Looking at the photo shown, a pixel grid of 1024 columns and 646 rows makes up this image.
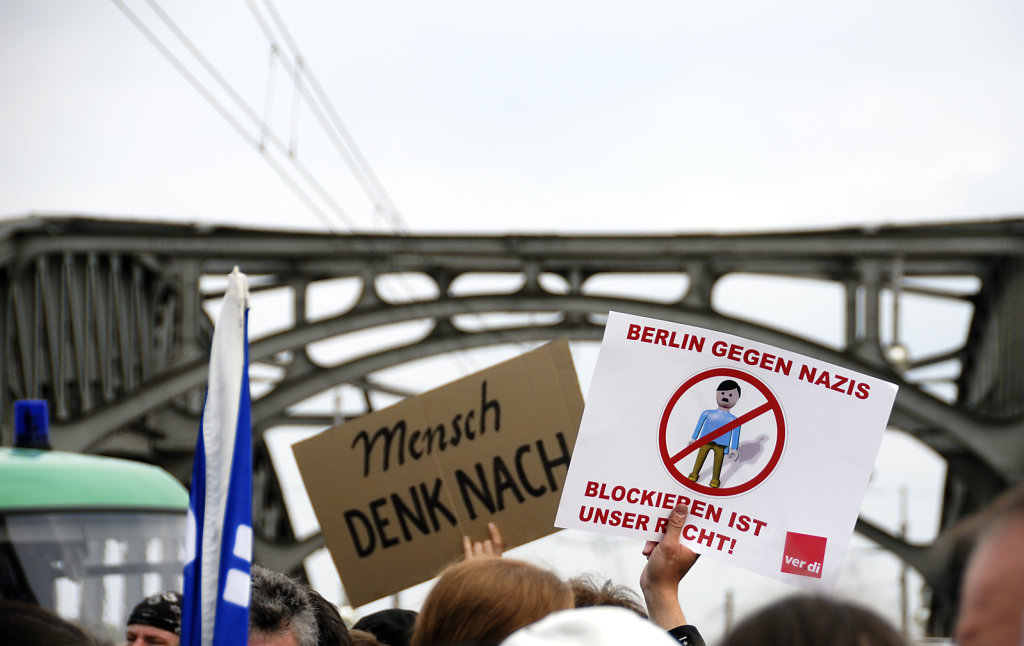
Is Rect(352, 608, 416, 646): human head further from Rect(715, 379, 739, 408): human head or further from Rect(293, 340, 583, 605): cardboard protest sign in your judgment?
Rect(715, 379, 739, 408): human head

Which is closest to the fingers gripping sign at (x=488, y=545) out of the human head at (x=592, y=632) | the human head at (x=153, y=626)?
the human head at (x=153, y=626)

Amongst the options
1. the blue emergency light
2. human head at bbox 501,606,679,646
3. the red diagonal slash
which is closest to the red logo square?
the red diagonal slash

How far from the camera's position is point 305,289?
1931 cm

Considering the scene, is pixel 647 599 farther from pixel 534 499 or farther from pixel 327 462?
pixel 327 462

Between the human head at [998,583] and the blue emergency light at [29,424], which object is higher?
the human head at [998,583]

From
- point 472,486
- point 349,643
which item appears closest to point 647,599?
point 349,643

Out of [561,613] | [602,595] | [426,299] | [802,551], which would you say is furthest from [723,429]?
[426,299]

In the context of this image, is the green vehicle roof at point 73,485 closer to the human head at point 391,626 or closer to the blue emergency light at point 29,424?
the blue emergency light at point 29,424

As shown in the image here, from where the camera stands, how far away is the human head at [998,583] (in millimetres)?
1633

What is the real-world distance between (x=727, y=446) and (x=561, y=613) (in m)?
2.08

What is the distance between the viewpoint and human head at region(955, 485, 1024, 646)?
1633 mm

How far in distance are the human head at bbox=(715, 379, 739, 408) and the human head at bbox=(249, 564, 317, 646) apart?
5.02 feet

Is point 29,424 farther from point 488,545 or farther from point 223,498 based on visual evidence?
point 223,498

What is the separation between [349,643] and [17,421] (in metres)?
4.31
